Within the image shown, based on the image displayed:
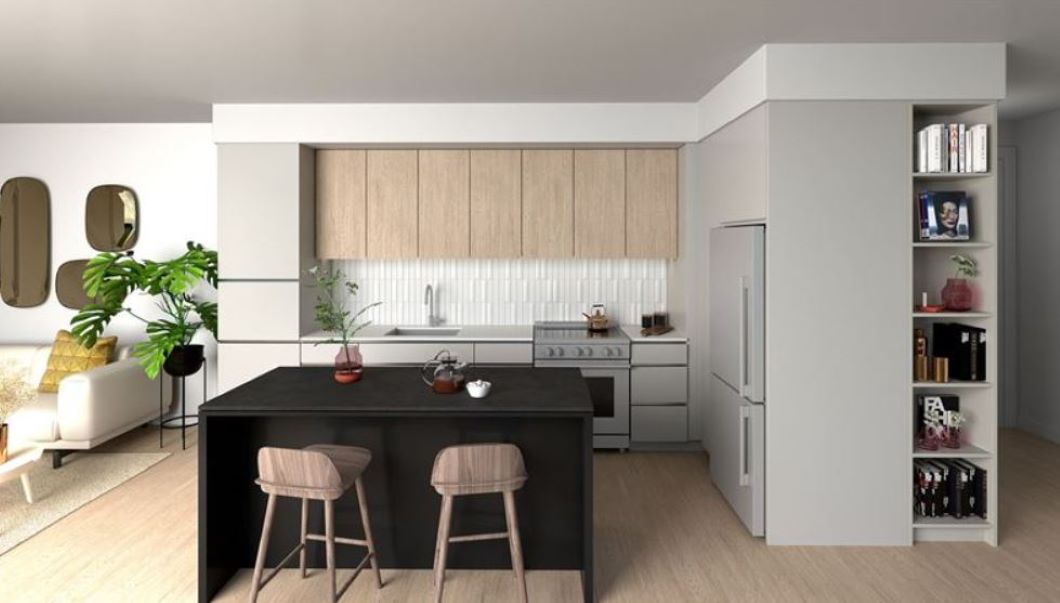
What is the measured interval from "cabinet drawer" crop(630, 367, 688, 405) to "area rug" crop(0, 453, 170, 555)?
355 centimetres

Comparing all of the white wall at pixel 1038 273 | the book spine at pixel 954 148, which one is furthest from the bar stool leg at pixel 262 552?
the white wall at pixel 1038 273

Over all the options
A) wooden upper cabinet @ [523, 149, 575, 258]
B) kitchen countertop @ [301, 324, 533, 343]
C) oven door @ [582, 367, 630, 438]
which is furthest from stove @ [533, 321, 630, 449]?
wooden upper cabinet @ [523, 149, 575, 258]

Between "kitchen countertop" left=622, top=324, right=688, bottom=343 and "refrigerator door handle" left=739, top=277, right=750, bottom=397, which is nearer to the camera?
→ "refrigerator door handle" left=739, top=277, right=750, bottom=397

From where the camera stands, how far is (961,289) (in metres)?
4.09

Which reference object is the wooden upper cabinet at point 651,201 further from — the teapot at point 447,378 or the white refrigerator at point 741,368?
the teapot at point 447,378

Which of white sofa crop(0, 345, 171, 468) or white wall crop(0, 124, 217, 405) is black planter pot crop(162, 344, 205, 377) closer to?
white sofa crop(0, 345, 171, 468)

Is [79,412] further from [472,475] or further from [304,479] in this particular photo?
[472,475]

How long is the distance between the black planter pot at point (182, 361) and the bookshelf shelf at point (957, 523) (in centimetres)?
505

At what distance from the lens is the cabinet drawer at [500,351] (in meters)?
5.71

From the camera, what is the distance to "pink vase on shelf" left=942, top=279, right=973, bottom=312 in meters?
4.09

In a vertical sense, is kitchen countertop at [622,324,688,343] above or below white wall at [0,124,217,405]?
below

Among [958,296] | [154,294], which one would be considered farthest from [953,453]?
[154,294]

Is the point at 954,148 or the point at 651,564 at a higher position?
the point at 954,148

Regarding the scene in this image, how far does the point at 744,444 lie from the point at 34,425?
4766mm
